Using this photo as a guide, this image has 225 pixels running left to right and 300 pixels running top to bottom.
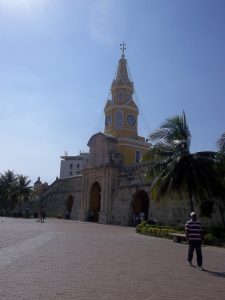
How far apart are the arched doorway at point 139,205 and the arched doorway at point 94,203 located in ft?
23.2

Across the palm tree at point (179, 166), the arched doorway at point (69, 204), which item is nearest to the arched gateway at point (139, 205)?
the palm tree at point (179, 166)

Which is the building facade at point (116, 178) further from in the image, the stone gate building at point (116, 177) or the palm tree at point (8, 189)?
the palm tree at point (8, 189)

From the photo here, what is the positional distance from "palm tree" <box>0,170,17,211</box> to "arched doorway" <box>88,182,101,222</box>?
20.2 m

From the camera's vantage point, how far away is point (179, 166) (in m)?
21.9

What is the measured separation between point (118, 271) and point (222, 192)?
13.5 metres

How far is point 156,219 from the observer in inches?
1267

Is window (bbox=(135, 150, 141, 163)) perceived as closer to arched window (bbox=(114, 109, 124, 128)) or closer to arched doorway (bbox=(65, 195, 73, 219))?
arched window (bbox=(114, 109, 124, 128))

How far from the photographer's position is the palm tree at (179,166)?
21.6 metres

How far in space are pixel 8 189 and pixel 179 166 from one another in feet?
149

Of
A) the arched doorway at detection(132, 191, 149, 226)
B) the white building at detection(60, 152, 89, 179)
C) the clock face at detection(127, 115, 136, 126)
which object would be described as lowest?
the arched doorway at detection(132, 191, 149, 226)

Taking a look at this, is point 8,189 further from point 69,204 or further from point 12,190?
point 69,204

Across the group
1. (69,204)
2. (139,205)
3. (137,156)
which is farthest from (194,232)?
(69,204)

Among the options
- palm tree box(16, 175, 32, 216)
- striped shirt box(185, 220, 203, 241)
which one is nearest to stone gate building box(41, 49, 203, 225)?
palm tree box(16, 175, 32, 216)

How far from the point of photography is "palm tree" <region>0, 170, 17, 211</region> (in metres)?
61.8
